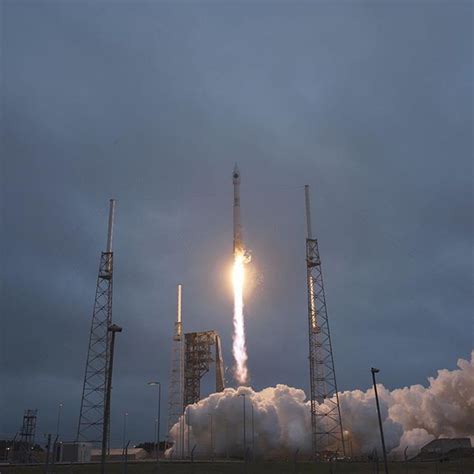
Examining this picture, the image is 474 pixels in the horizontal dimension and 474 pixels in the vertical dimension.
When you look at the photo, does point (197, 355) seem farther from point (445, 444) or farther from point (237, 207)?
point (445, 444)

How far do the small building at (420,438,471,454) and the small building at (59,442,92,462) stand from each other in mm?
63424

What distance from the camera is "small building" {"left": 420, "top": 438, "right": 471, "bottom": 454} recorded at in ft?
393

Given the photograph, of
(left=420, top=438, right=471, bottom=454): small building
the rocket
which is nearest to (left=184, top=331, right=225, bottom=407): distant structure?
the rocket

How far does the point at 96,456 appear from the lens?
344ft

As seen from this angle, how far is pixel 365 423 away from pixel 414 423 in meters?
29.6

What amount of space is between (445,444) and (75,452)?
71.3 metres

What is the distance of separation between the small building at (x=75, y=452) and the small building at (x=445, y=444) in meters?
63.4

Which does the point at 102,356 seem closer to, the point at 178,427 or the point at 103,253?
the point at 103,253

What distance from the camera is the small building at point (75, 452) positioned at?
3458 inches

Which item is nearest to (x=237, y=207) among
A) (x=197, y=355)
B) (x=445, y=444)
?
(x=197, y=355)

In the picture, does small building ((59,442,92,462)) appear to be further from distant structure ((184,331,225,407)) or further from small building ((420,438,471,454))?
small building ((420,438,471,454))

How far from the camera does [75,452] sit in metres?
88.3

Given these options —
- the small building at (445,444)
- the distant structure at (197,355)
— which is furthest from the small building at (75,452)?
the small building at (445,444)

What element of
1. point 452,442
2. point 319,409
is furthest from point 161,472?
point 452,442
